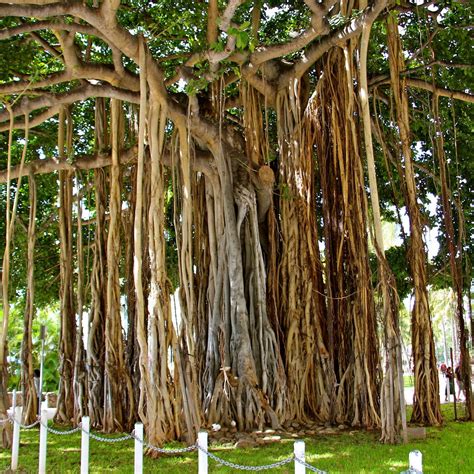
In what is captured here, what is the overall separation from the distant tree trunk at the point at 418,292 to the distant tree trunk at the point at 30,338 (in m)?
3.40

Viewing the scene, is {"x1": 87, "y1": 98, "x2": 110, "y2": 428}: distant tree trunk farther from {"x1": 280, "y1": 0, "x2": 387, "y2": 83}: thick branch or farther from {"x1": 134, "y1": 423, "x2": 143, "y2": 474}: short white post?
{"x1": 134, "y1": 423, "x2": 143, "y2": 474}: short white post

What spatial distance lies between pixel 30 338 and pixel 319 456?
10.5 ft

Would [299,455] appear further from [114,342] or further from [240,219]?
[114,342]

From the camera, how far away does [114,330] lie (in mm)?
5785

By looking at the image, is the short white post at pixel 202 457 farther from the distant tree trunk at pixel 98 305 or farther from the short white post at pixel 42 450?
the distant tree trunk at pixel 98 305

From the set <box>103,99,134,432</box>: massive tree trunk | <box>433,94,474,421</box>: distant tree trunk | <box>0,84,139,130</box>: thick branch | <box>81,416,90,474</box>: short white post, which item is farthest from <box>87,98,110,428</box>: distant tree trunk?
<box>433,94,474,421</box>: distant tree trunk

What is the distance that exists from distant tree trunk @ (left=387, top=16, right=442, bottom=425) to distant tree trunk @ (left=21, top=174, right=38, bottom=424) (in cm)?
340

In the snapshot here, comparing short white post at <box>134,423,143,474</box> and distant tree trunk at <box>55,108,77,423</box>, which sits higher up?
distant tree trunk at <box>55,108,77,423</box>

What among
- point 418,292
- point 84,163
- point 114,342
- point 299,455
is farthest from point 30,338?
point 299,455

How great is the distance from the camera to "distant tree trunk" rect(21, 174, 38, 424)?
5.95m

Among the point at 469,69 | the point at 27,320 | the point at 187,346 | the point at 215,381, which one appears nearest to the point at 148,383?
the point at 187,346

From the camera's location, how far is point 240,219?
5.81 m

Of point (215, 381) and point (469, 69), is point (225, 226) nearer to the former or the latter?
point (215, 381)

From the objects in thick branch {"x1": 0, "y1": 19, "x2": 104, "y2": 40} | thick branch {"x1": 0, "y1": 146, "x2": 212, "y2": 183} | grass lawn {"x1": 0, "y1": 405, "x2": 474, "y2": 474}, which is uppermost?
thick branch {"x1": 0, "y1": 19, "x2": 104, "y2": 40}
